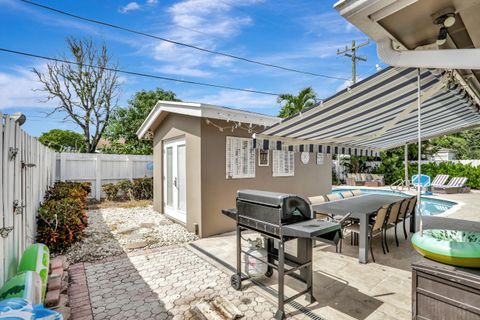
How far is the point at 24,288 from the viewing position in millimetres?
3297

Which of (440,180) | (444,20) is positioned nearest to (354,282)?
(444,20)

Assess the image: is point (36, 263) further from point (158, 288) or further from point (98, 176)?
point (98, 176)

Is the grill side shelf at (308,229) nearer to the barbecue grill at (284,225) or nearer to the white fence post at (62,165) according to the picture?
the barbecue grill at (284,225)

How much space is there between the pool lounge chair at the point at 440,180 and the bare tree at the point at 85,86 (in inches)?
1231

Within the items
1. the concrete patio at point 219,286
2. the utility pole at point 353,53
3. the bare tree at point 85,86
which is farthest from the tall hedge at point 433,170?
the bare tree at point 85,86

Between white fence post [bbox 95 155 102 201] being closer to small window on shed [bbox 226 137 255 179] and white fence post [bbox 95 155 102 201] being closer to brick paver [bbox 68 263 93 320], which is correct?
Result: brick paver [bbox 68 263 93 320]

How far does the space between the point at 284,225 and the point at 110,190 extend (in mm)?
15091

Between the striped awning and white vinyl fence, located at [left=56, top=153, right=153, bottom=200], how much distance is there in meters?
13.4

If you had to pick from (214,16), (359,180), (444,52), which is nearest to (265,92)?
(214,16)

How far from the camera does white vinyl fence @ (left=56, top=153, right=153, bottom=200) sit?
1587 centimetres

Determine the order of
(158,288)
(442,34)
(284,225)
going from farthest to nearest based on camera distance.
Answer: (158,288) → (284,225) → (442,34)

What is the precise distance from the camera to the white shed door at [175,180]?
1014 cm

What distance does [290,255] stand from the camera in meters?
4.95

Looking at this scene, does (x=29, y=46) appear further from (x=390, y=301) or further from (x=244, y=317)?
(x=390, y=301)
